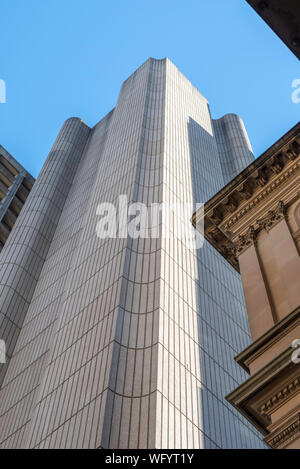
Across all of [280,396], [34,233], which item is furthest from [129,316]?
[34,233]

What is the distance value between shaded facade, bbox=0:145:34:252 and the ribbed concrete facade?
12.6 m

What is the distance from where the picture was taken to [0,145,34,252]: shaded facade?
61.4 m

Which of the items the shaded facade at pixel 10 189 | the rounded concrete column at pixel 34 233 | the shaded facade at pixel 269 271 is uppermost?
the shaded facade at pixel 10 189

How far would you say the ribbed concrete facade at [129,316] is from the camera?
21.2 metres

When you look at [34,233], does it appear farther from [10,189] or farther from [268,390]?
[268,390]

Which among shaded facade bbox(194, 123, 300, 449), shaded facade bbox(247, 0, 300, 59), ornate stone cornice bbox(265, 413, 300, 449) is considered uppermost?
shaded facade bbox(194, 123, 300, 449)

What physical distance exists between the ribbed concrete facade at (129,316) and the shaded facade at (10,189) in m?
12.6

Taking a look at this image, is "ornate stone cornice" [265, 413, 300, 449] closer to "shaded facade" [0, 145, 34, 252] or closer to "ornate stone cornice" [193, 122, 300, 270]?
"ornate stone cornice" [193, 122, 300, 270]

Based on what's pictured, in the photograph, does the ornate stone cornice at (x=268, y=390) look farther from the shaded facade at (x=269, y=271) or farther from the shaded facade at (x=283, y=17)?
the shaded facade at (x=283, y=17)

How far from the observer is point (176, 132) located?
1758 inches

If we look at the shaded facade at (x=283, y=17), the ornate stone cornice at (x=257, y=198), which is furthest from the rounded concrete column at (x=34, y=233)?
the shaded facade at (x=283, y=17)

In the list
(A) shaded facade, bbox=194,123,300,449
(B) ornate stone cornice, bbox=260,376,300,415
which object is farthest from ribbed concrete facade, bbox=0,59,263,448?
(B) ornate stone cornice, bbox=260,376,300,415

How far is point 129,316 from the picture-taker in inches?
979
